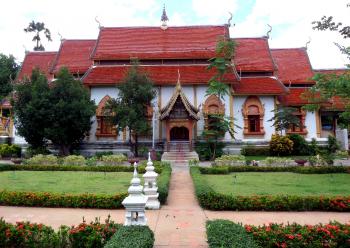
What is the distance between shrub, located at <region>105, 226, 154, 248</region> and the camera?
15.3ft

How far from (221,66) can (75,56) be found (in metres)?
12.7

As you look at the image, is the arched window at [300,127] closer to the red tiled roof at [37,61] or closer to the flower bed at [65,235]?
the red tiled roof at [37,61]

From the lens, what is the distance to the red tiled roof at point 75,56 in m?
25.9

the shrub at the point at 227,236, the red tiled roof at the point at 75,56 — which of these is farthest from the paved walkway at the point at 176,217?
the red tiled roof at the point at 75,56

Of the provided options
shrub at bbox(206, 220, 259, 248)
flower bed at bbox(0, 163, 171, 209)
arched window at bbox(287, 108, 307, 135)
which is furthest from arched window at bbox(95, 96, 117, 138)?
shrub at bbox(206, 220, 259, 248)

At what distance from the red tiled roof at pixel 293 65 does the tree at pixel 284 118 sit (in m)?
4.49

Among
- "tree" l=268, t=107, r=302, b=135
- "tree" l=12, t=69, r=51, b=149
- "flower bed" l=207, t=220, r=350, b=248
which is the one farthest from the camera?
"tree" l=268, t=107, r=302, b=135

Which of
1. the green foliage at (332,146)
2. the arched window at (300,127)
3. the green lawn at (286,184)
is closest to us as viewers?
the green lawn at (286,184)

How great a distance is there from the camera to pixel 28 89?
2097 centimetres

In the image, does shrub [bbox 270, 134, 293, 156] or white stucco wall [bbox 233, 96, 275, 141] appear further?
white stucco wall [bbox 233, 96, 275, 141]

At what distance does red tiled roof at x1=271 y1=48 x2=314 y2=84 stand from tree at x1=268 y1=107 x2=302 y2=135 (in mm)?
4494

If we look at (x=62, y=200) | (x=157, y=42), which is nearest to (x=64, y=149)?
(x=157, y=42)

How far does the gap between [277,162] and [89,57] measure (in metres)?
17.2

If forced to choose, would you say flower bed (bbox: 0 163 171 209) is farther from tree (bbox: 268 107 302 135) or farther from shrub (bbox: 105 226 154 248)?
tree (bbox: 268 107 302 135)
